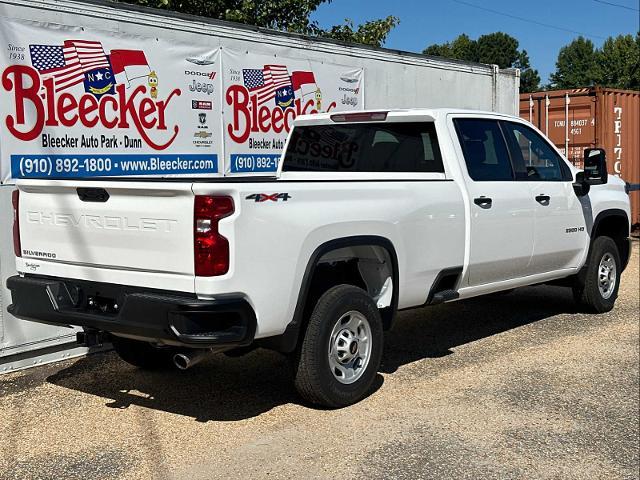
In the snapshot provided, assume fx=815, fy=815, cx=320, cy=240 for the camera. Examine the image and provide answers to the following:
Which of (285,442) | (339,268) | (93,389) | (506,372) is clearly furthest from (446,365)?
(93,389)

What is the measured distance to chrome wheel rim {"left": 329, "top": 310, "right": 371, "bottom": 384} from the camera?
17.3 ft

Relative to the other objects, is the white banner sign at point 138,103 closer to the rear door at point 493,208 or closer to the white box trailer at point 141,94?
the white box trailer at point 141,94

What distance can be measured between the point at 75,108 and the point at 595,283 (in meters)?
5.17

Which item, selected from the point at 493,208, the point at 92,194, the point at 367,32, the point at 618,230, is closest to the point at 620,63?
the point at 367,32

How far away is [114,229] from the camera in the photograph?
4734 millimetres

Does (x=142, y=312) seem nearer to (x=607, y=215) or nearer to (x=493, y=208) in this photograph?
(x=493, y=208)

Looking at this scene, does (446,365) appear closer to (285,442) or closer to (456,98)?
(285,442)

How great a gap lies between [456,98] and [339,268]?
6165 mm

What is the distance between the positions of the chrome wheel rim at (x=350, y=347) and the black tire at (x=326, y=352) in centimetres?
2

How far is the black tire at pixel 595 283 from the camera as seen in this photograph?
Answer: 8008 millimetres

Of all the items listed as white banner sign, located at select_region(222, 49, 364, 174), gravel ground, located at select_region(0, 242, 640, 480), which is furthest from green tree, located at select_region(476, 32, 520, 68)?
gravel ground, located at select_region(0, 242, 640, 480)

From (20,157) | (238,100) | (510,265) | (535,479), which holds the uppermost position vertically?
(238,100)

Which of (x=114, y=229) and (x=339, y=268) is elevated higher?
(x=114, y=229)

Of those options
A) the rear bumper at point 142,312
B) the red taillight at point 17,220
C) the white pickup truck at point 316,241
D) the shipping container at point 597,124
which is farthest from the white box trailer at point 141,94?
the shipping container at point 597,124
